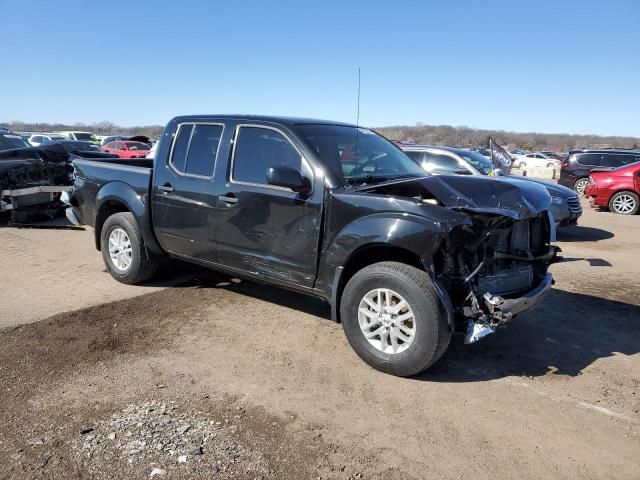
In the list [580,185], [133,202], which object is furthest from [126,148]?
[133,202]

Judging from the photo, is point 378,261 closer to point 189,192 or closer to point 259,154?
point 259,154

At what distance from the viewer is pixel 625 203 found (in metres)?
14.0

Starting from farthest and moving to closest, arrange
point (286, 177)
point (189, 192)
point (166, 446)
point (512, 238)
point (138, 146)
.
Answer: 1. point (138, 146)
2. point (189, 192)
3. point (512, 238)
4. point (286, 177)
5. point (166, 446)

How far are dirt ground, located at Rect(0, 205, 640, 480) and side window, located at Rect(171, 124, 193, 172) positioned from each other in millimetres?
1465

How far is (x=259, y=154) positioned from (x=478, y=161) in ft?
23.9

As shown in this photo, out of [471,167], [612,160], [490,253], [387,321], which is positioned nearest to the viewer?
[387,321]

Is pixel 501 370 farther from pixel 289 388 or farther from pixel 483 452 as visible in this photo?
pixel 289 388

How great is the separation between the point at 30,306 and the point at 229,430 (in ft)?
10.6

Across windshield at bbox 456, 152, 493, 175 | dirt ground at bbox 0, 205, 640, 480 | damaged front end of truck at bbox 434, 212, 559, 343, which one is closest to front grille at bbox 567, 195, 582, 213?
windshield at bbox 456, 152, 493, 175

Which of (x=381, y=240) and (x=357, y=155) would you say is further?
(x=357, y=155)

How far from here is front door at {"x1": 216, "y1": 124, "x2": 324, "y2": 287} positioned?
14.2ft

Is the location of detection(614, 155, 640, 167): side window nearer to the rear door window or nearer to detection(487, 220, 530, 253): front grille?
the rear door window

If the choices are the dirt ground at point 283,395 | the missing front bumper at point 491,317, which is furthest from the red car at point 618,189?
the missing front bumper at point 491,317

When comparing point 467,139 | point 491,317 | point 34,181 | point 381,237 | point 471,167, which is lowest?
point 467,139
